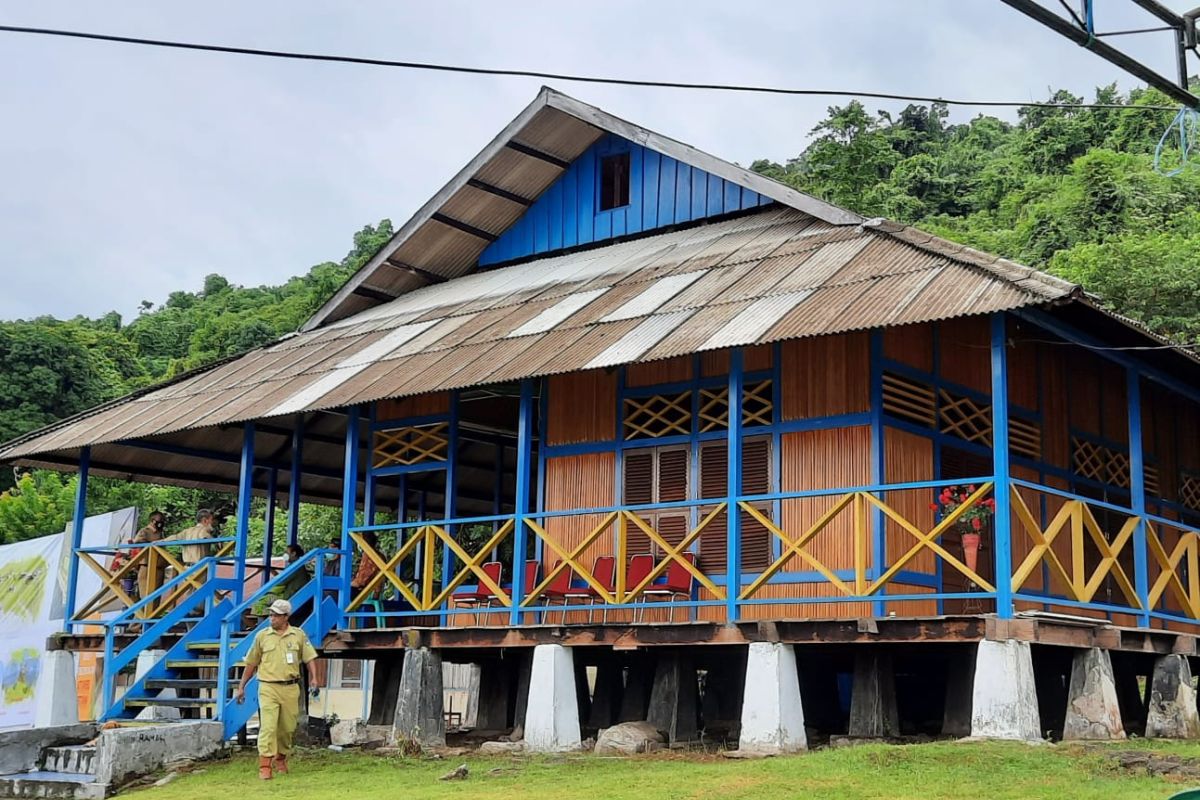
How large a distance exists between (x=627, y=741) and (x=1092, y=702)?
12.9 ft

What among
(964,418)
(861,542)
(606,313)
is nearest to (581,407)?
(606,313)

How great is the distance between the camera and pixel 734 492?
12.3m

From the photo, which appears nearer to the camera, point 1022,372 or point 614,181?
point 1022,372

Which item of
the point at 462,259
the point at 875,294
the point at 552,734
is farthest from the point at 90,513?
the point at 875,294

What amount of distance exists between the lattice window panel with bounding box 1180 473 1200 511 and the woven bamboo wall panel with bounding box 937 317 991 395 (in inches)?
165

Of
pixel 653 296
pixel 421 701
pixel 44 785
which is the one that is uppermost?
pixel 653 296

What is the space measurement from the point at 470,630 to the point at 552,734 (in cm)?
147

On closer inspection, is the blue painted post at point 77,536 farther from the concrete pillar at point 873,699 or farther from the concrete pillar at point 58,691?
the concrete pillar at point 873,699

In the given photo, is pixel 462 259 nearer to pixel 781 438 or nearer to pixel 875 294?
pixel 781 438

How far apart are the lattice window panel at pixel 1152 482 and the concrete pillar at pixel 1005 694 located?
6725 mm

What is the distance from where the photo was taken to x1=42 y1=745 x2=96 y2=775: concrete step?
44.6 feet

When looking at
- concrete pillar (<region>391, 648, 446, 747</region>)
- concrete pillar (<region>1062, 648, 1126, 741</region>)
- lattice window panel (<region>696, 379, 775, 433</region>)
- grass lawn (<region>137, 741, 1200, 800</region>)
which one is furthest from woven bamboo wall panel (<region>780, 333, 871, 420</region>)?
concrete pillar (<region>391, 648, 446, 747</region>)

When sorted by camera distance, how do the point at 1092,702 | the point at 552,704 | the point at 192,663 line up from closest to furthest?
the point at 1092,702
the point at 552,704
the point at 192,663

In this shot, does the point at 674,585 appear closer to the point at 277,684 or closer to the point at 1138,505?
the point at 277,684
